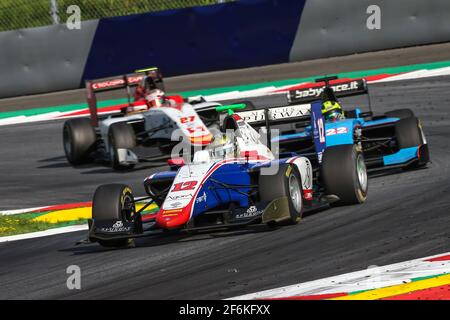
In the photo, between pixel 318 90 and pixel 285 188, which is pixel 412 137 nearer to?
pixel 318 90

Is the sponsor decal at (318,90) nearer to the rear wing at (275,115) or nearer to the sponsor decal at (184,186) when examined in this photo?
the rear wing at (275,115)

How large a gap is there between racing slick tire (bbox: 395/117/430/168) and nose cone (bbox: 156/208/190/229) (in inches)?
163

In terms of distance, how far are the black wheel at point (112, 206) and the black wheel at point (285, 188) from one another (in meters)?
1.46

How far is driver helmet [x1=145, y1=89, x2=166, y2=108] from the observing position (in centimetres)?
1802

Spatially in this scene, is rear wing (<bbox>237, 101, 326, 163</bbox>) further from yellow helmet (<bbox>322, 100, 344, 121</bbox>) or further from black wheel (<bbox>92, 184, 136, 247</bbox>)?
black wheel (<bbox>92, 184, 136, 247</bbox>)

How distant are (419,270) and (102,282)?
2.75 meters

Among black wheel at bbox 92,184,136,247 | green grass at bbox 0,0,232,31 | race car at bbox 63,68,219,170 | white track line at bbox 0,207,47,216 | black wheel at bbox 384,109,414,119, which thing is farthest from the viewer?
green grass at bbox 0,0,232,31

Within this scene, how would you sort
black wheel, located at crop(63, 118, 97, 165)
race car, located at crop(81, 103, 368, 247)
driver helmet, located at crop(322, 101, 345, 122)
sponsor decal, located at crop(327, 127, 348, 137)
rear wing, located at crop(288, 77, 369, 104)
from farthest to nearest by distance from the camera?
black wheel, located at crop(63, 118, 97, 165) → rear wing, located at crop(288, 77, 369, 104) → driver helmet, located at crop(322, 101, 345, 122) → sponsor decal, located at crop(327, 127, 348, 137) → race car, located at crop(81, 103, 368, 247)

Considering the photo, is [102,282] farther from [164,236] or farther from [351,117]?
[351,117]

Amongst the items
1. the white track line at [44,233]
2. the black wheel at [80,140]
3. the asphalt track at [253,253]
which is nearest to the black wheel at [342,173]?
the asphalt track at [253,253]

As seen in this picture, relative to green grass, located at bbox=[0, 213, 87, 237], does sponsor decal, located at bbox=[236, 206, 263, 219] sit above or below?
above

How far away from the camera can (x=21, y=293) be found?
361 inches

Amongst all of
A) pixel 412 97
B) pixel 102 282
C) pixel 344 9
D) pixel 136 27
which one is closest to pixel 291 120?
pixel 102 282

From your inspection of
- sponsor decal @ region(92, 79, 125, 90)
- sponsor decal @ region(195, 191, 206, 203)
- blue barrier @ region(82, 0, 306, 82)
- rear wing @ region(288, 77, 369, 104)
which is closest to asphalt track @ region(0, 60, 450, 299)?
sponsor decal @ region(195, 191, 206, 203)
